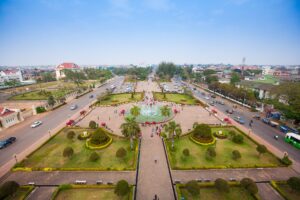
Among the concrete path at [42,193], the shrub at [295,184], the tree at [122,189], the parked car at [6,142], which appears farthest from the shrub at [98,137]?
the shrub at [295,184]

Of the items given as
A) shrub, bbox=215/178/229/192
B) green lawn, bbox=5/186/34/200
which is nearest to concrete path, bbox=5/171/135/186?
green lawn, bbox=5/186/34/200

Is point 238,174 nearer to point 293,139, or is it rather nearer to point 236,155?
point 236,155

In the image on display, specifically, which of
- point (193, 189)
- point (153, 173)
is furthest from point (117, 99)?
point (193, 189)

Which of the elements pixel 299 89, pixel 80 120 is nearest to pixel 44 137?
pixel 80 120

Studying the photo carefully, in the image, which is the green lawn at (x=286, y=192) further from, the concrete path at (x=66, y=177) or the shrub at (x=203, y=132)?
the concrete path at (x=66, y=177)

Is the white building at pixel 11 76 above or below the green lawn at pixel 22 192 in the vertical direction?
above
